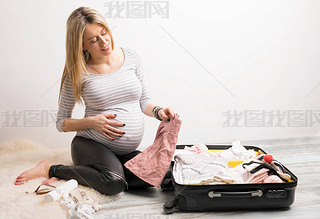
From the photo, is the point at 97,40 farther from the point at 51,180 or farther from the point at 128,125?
the point at 51,180

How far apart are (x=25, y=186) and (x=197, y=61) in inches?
59.3

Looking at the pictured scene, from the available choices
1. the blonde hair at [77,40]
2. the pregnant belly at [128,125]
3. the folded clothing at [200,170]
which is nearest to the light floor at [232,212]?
the folded clothing at [200,170]

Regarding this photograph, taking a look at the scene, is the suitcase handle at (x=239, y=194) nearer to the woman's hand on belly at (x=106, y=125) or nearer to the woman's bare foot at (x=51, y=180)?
the woman's hand on belly at (x=106, y=125)

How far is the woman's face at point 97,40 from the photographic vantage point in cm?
172

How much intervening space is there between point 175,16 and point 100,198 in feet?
4.92

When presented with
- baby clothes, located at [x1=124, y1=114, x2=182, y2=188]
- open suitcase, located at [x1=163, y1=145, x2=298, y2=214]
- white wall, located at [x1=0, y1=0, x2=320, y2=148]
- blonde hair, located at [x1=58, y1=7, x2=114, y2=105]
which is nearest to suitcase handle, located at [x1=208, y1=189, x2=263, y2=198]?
open suitcase, located at [x1=163, y1=145, x2=298, y2=214]

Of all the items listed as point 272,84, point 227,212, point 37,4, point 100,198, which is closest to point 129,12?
point 37,4

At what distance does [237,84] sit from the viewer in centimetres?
279

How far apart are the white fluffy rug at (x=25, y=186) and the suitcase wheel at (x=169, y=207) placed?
10.7 inches

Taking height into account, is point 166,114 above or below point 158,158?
above

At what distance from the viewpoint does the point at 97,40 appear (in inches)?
69.0

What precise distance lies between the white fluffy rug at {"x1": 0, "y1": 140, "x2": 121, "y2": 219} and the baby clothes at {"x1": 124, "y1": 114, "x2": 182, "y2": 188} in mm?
159

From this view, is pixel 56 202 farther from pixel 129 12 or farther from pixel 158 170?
pixel 129 12

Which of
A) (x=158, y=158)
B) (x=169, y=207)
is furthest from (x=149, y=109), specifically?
(x=169, y=207)
